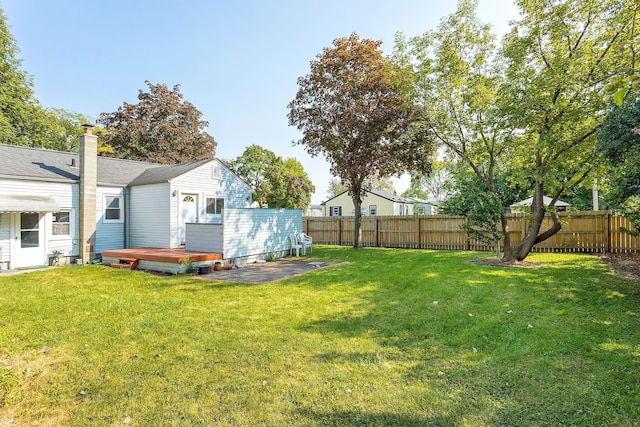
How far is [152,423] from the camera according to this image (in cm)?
249

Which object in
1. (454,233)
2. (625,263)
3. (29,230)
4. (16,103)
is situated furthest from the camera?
(16,103)

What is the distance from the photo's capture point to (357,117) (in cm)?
1329

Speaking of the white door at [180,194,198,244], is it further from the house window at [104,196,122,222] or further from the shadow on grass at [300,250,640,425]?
the shadow on grass at [300,250,640,425]

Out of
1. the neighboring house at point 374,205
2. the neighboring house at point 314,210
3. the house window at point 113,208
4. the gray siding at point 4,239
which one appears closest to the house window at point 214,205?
the house window at point 113,208

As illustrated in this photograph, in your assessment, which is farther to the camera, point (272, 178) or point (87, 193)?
point (272, 178)

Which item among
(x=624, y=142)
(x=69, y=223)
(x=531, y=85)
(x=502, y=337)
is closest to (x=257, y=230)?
(x=69, y=223)

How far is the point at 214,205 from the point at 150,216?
8.57 feet

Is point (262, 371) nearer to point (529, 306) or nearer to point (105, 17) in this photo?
point (529, 306)

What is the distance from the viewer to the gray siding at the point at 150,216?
12.1 m

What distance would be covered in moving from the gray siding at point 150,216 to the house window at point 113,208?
401mm

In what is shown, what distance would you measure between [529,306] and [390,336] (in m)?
3.00

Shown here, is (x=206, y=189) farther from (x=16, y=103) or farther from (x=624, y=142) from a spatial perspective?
(x=16, y=103)

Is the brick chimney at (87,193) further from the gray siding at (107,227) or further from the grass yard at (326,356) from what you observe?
the grass yard at (326,356)

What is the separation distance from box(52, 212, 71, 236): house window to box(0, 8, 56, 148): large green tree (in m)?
14.8
